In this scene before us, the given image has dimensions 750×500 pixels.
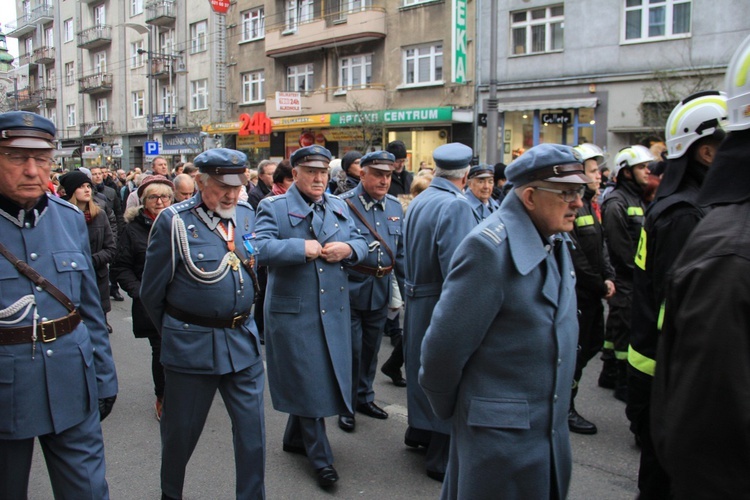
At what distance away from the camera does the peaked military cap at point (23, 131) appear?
2.91 metres

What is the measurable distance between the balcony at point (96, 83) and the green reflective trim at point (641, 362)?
1846 inches

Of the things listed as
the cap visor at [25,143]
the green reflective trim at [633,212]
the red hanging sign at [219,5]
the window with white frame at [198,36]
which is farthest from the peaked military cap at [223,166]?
the window with white frame at [198,36]

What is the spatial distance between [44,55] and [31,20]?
14.8ft

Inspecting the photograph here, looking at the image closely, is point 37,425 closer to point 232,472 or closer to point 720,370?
point 232,472

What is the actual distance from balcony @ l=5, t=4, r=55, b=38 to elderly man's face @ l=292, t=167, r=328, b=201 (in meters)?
58.3

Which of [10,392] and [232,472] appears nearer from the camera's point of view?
[10,392]

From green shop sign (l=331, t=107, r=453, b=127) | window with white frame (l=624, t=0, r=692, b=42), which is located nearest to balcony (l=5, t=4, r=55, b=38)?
green shop sign (l=331, t=107, r=453, b=127)

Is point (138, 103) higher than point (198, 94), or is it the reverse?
point (138, 103)

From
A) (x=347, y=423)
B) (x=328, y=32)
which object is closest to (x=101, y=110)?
(x=328, y=32)

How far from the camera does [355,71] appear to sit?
91.1 ft

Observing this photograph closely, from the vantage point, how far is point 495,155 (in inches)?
740

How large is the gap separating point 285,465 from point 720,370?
3619 millimetres

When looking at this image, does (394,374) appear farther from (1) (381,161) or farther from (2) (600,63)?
(2) (600,63)

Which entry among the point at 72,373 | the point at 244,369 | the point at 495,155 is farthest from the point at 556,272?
the point at 495,155
